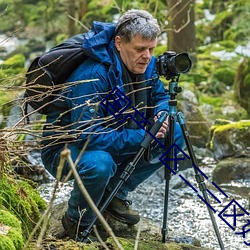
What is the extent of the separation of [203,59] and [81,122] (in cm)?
902

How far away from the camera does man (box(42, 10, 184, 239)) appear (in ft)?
10.8

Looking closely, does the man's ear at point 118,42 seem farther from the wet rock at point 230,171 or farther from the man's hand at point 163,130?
the wet rock at point 230,171

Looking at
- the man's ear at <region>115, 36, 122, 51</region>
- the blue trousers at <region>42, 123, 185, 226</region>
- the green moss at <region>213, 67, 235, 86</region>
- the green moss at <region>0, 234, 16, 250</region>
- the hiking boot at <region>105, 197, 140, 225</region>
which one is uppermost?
the man's ear at <region>115, 36, 122, 51</region>

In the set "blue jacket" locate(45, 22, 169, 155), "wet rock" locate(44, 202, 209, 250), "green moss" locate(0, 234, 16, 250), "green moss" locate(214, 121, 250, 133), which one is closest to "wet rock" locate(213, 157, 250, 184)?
"green moss" locate(214, 121, 250, 133)

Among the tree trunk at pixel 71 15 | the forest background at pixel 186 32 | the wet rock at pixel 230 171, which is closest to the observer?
the wet rock at pixel 230 171

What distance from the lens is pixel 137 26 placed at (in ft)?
11.0

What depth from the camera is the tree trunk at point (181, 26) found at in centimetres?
1020

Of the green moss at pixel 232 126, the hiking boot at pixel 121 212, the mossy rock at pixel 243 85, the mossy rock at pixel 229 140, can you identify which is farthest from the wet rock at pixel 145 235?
the mossy rock at pixel 243 85

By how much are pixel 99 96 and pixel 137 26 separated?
44 centimetres

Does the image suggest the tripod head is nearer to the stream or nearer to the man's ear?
the man's ear

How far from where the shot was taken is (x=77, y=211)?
11.4ft

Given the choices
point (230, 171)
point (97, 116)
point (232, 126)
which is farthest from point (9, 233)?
point (232, 126)

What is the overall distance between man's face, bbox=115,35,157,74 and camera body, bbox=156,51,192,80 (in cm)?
10

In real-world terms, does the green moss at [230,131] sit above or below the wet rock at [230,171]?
above
